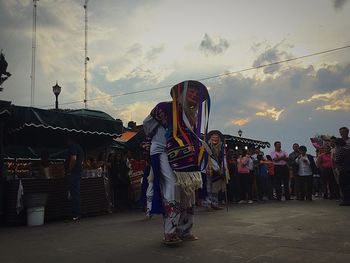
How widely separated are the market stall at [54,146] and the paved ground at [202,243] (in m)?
1.41

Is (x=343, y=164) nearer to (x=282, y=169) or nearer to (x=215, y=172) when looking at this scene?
(x=282, y=169)

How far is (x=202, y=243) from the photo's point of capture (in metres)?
4.88

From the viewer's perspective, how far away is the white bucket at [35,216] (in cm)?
797

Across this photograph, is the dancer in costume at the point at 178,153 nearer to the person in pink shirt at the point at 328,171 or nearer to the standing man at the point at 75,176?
the standing man at the point at 75,176

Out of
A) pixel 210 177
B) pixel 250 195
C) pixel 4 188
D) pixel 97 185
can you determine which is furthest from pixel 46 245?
pixel 250 195

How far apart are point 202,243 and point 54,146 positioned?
25.0 feet

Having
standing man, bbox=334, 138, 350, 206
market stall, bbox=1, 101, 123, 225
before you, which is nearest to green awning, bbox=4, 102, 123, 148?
market stall, bbox=1, 101, 123, 225

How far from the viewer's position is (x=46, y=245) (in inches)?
207

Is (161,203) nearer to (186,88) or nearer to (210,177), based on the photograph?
(186,88)

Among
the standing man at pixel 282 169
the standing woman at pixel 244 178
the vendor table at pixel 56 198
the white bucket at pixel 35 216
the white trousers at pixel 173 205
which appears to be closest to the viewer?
the white trousers at pixel 173 205

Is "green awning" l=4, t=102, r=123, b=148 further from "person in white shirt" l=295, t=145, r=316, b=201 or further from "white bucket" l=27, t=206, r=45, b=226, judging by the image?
"person in white shirt" l=295, t=145, r=316, b=201

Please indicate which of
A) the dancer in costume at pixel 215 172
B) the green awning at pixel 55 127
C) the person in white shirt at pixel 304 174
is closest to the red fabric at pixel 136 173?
the green awning at pixel 55 127

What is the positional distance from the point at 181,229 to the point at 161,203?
463mm

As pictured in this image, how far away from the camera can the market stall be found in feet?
27.2
